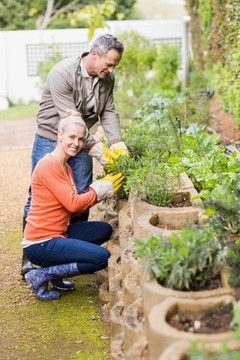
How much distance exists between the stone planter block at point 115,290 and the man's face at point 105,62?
4.69 ft

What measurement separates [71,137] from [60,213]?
488mm

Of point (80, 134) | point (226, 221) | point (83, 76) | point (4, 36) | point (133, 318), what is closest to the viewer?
point (133, 318)

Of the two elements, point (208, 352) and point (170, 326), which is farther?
point (170, 326)

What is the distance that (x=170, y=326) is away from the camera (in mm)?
1825

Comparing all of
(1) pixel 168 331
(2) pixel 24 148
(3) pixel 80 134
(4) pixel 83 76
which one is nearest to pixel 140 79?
(2) pixel 24 148

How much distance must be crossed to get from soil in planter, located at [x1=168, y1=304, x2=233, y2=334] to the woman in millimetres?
1403

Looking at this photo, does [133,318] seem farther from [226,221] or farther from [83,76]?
[83,76]

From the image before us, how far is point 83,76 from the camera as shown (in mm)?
3764

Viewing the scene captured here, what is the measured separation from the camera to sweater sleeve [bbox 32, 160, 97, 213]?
3.22 meters

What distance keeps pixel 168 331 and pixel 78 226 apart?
1940 mm

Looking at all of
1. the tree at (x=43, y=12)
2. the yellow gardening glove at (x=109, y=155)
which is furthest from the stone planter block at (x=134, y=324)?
the tree at (x=43, y=12)

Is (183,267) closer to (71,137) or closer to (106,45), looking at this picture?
(71,137)

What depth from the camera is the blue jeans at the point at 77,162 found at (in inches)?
153

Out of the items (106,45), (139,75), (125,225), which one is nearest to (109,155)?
(125,225)
